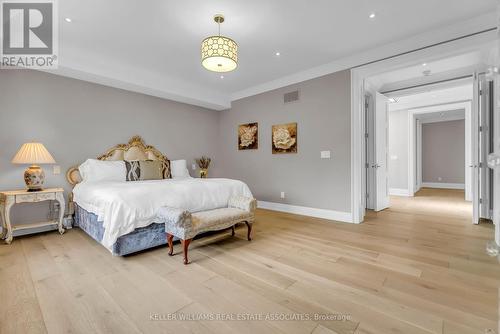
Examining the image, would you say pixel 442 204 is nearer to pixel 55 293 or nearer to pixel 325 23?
pixel 325 23

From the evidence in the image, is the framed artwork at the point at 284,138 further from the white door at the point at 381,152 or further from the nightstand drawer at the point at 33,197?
the nightstand drawer at the point at 33,197

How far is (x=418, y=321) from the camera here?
5.04 ft

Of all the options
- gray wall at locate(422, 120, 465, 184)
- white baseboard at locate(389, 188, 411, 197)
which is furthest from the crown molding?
gray wall at locate(422, 120, 465, 184)

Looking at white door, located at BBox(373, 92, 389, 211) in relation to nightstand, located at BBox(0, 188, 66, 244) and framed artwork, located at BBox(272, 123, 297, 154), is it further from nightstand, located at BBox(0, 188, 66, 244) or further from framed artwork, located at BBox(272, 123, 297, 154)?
nightstand, located at BBox(0, 188, 66, 244)

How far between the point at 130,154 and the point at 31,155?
148 centimetres

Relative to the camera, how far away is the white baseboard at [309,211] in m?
4.05

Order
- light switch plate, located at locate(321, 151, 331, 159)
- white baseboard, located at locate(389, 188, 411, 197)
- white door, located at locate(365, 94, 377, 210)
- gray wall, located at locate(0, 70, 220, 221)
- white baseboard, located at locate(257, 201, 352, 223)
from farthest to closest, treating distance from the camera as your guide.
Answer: white baseboard, located at locate(389, 188, 411, 197)
white door, located at locate(365, 94, 377, 210)
light switch plate, located at locate(321, 151, 331, 159)
white baseboard, located at locate(257, 201, 352, 223)
gray wall, located at locate(0, 70, 220, 221)

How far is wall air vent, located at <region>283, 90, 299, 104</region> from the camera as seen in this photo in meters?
4.62

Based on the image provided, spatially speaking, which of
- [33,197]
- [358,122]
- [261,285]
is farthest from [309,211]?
[33,197]

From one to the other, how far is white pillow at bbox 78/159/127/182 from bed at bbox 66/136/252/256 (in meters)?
0.19

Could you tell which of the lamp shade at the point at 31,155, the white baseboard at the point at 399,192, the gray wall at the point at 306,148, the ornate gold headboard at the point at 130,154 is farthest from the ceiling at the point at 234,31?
the white baseboard at the point at 399,192

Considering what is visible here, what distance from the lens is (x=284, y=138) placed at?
4855 mm

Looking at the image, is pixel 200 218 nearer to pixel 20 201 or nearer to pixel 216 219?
pixel 216 219

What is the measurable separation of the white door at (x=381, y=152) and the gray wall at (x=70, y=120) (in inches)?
171
